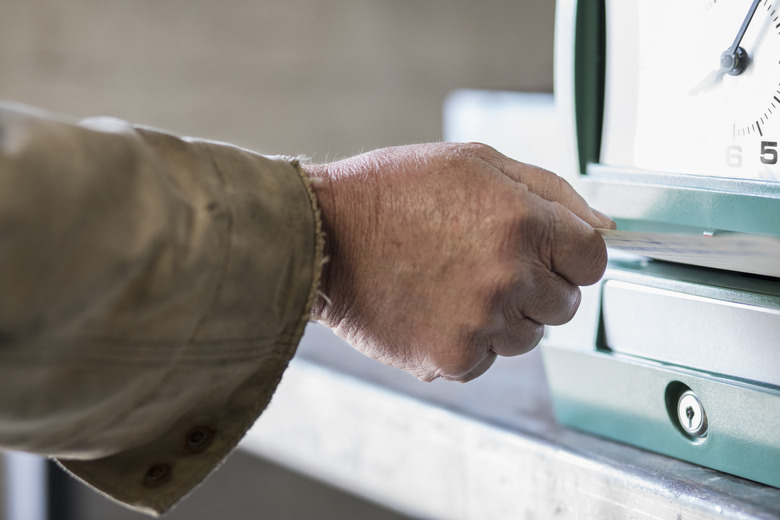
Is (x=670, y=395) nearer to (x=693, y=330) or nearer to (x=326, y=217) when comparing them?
(x=693, y=330)

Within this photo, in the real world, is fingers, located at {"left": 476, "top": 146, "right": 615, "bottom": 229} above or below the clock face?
below

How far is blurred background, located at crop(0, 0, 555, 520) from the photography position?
2295mm

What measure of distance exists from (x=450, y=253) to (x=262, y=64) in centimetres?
203

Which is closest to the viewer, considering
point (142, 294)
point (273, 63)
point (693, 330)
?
point (142, 294)

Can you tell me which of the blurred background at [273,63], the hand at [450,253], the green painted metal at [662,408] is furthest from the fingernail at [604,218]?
the blurred background at [273,63]

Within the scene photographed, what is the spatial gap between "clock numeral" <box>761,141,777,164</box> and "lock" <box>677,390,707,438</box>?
164 millimetres

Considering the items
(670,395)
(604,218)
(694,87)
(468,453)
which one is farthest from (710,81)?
(468,453)

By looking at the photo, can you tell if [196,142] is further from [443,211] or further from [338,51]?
[338,51]

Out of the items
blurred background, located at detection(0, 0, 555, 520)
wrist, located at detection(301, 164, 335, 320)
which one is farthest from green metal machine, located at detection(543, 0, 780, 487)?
blurred background, located at detection(0, 0, 555, 520)

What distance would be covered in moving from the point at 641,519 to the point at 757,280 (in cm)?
17

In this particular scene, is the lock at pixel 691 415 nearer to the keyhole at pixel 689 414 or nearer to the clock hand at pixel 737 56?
the keyhole at pixel 689 414

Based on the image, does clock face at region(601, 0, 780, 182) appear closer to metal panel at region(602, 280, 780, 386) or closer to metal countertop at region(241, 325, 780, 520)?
metal panel at region(602, 280, 780, 386)

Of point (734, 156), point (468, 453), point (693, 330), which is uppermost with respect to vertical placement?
point (734, 156)

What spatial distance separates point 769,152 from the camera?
1.77ft
